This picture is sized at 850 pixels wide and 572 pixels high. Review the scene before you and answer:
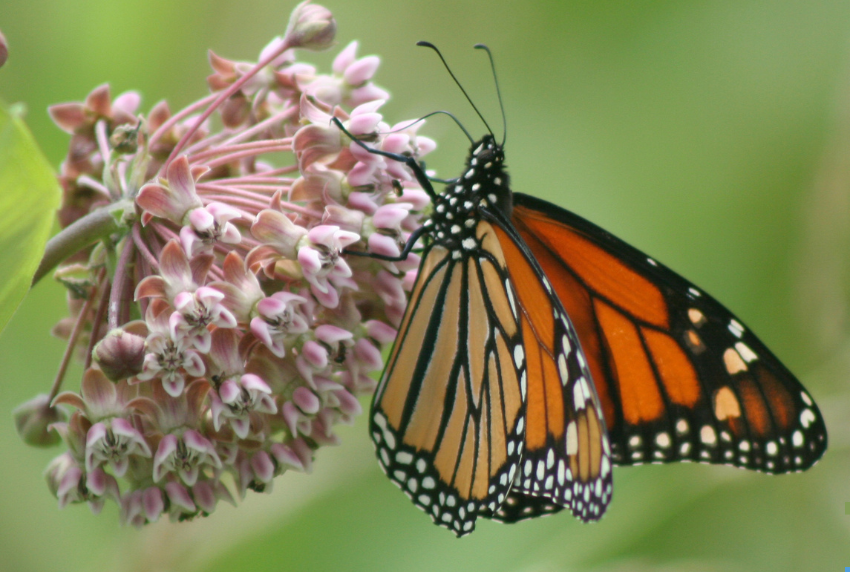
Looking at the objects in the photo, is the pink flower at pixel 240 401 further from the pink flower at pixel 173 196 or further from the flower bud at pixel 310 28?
the flower bud at pixel 310 28

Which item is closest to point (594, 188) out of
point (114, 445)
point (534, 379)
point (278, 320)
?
point (534, 379)

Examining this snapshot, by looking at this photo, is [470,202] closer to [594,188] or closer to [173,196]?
[173,196]

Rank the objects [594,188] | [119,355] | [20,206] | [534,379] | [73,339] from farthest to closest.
Answer: [594,188] → [534,379] → [73,339] → [119,355] → [20,206]

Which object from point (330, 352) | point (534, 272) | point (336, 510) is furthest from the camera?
point (336, 510)

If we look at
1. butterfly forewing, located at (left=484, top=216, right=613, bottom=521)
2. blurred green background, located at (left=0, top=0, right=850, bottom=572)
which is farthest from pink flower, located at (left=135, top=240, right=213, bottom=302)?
blurred green background, located at (left=0, top=0, right=850, bottom=572)

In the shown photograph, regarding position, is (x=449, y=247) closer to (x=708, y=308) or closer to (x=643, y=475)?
(x=708, y=308)

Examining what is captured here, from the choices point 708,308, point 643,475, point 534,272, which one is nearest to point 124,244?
point 534,272
